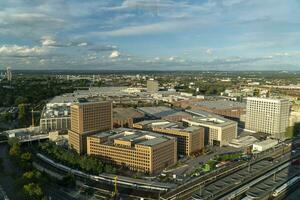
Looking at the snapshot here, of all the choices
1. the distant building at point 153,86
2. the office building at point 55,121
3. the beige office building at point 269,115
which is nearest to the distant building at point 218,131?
the beige office building at point 269,115

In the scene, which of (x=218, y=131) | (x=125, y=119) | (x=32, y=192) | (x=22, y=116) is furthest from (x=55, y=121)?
(x=32, y=192)

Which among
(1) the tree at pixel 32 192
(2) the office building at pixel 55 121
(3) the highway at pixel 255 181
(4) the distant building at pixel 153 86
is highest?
(4) the distant building at pixel 153 86

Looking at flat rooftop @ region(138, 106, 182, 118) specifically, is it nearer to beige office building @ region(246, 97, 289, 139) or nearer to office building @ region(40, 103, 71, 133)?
beige office building @ region(246, 97, 289, 139)

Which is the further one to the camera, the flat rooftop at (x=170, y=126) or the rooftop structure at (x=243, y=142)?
the rooftop structure at (x=243, y=142)

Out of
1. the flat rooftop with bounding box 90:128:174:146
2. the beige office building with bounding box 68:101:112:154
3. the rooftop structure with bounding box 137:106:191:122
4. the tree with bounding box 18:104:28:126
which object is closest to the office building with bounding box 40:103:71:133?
the tree with bounding box 18:104:28:126

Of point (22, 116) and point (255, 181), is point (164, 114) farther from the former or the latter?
point (255, 181)

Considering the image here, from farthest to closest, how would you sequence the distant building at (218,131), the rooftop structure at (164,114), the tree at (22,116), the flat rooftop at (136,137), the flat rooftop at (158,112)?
the flat rooftop at (158,112) → the tree at (22,116) → the rooftop structure at (164,114) → the distant building at (218,131) → the flat rooftop at (136,137)

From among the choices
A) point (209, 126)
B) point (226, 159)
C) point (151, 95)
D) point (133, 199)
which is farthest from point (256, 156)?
point (151, 95)

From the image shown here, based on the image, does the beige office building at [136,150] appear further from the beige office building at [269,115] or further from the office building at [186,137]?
the beige office building at [269,115]
